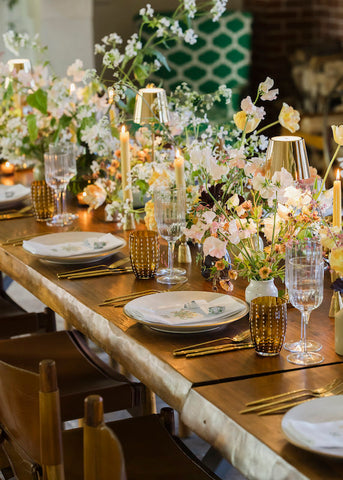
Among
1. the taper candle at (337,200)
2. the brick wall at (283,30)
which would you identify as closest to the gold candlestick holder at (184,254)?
the taper candle at (337,200)

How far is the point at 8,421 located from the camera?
1.41 meters

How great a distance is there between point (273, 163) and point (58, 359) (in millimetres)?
782

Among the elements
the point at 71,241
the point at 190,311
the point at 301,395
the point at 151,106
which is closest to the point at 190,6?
the point at 151,106

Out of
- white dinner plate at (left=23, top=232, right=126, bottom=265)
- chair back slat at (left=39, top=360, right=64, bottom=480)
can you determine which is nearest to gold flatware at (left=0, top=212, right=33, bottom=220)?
white dinner plate at (left=23, top=232, right=126, bottom=265)

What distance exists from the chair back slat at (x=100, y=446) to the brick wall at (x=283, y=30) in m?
5.43

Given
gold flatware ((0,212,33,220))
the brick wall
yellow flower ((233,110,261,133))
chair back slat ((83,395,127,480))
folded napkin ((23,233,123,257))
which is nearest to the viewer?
chair back slat ((83,395,127,480))

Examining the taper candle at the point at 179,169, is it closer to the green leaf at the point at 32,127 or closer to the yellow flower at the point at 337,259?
the yellow flower at the point at 337,259

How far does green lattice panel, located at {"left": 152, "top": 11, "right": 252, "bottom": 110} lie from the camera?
241 inches

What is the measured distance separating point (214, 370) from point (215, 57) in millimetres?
5131

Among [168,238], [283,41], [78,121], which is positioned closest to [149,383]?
[168,238]

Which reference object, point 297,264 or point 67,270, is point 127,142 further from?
point 297,264

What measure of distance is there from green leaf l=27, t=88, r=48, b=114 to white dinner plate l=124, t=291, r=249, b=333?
1354 mm

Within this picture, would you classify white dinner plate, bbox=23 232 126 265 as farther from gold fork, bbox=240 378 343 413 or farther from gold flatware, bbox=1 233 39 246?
gold fork, bbox=240 378 343 413

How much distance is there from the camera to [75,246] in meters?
2.12
